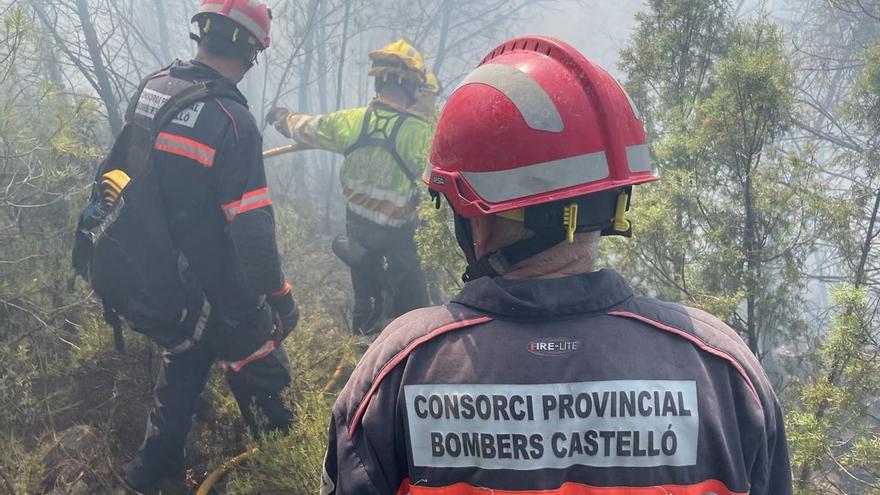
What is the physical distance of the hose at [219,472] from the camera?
10.3ft

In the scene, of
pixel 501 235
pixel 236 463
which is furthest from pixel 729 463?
pixel 236 463

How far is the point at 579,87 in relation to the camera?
4.50 feet

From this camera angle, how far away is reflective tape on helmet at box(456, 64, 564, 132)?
1.32 m

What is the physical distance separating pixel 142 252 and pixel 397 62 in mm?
3430

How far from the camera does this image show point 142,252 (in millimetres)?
3047

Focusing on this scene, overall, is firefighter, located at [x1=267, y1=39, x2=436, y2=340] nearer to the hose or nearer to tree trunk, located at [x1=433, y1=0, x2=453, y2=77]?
the hose

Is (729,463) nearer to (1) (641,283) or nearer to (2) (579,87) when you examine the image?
(2) (579,87)

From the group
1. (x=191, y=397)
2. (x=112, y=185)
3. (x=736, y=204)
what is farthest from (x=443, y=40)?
(x=191, y=397)

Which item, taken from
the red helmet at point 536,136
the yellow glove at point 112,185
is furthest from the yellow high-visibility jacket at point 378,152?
the red helmet at point 536,136

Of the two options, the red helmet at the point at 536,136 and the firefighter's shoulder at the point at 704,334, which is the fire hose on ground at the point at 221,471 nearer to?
the red helmet at the point at 536,136

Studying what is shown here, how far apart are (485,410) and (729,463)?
508 millimetres

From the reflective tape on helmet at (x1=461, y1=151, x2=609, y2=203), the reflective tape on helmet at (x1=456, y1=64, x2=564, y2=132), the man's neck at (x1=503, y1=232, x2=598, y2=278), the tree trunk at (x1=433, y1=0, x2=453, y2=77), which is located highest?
the tree trunk at (x1=433, y1=0, x2=453, y2=77)

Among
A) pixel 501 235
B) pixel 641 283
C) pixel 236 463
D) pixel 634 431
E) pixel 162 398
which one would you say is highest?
pixel 501 235

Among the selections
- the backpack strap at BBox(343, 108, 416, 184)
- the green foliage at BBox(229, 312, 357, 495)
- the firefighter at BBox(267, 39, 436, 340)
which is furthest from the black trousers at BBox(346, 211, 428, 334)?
the green foliage at BBox(229, 312, 357, 495)
